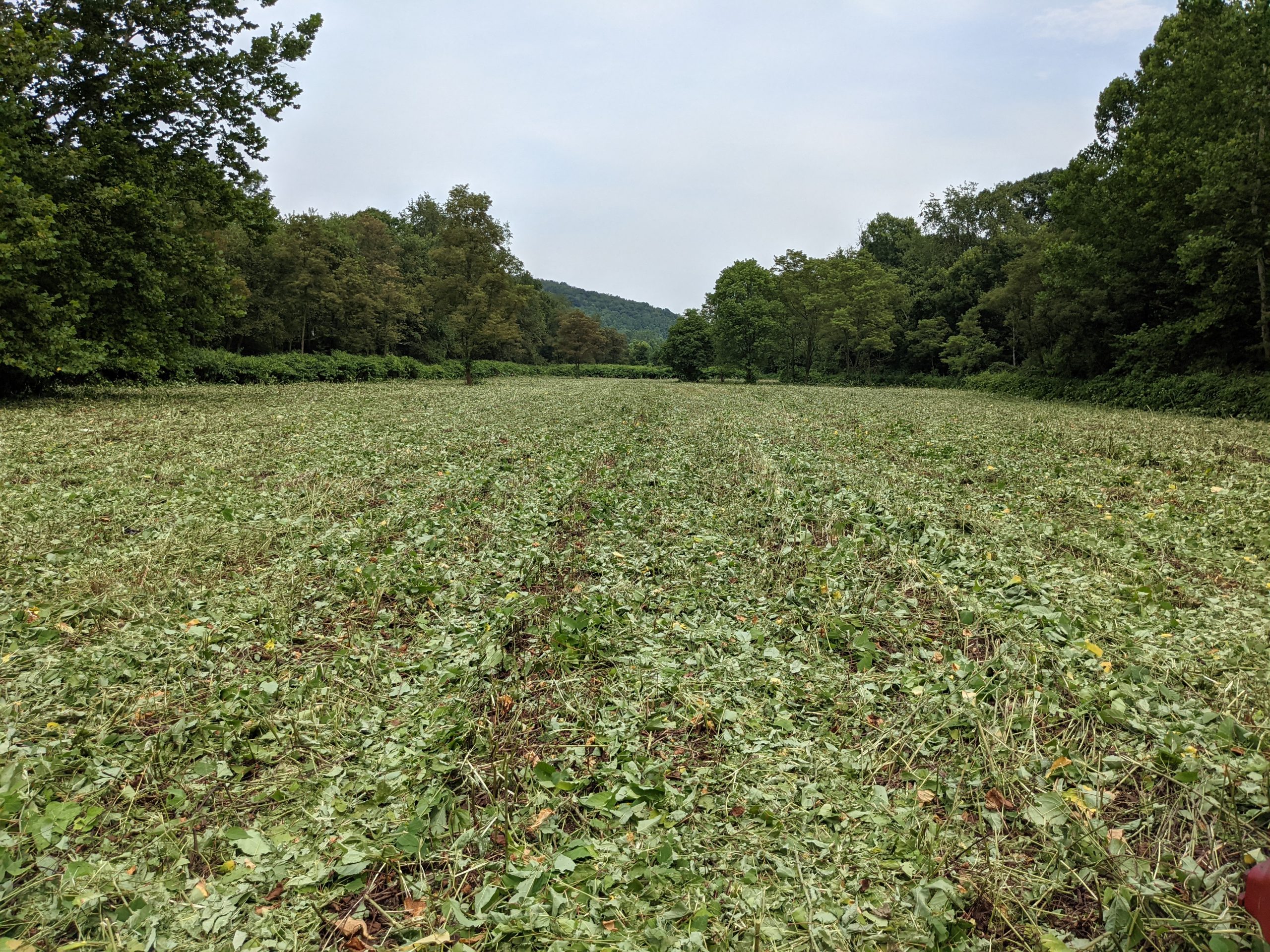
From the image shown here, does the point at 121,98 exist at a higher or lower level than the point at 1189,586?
higher

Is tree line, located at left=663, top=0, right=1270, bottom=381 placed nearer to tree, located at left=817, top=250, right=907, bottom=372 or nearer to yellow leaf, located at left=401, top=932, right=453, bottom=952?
tree, located at left=817, top=250, right=907, bottom=372

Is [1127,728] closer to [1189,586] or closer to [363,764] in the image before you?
[1189,586]

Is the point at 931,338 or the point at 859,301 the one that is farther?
the point at 931,338

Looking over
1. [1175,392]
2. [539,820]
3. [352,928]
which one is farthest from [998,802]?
[1175,392]

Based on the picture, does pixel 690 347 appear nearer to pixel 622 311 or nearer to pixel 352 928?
pixel 352 928

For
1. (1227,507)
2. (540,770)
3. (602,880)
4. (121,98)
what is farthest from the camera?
(121,98)

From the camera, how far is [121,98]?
Result: 15.9 metres

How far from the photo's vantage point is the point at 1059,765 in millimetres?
2850

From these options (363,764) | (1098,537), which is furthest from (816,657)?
(1098,537)

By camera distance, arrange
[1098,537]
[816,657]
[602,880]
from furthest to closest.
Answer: [1098,537], [816,657], [602,880]

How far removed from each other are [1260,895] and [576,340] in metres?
80.6

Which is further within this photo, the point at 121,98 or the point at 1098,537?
the point at 121,98

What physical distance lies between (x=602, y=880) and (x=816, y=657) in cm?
215

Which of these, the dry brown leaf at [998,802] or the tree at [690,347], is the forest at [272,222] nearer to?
the dry brown leaf at [998,802]
